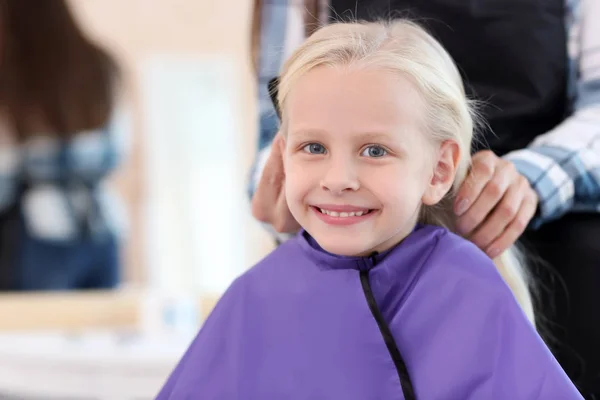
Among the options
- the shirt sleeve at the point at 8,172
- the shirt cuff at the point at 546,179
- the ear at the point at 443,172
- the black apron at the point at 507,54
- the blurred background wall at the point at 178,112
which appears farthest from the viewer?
the blurred background wall at the point at 178,112

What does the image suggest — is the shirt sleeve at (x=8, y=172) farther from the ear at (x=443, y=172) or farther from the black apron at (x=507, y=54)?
the ear at (x=443, y=172)

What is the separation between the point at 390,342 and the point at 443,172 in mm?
221

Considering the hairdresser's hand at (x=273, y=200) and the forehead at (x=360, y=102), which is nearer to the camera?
the forehead at (x=360, y=102)

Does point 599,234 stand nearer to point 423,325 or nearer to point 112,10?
point 423,325

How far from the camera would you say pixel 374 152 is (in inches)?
35.5

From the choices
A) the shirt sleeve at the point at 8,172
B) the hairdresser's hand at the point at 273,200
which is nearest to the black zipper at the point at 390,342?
the hairdresser's hand at the point at 273,200

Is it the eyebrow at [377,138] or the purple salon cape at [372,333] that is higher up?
the eyebrow at [377,138]

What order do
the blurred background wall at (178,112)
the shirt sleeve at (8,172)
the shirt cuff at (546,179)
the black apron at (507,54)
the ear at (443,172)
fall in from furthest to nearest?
1. the blurred background wall at (178,112)
2. the shirt sleeve at (8,172)
3. the black apron at (507,54)
4. the shirt cuff at (546,179)
5. the ear at (443,172)

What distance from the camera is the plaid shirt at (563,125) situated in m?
1.08

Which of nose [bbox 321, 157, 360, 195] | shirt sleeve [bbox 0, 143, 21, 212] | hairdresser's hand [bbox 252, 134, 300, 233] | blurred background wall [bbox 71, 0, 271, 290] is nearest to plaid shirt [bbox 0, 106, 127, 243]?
shirt sleeve [bbox 0, 143, 21, 212]

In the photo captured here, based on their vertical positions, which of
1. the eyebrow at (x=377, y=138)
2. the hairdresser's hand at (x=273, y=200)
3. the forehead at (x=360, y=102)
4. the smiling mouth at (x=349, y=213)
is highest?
the forehead at (x=360, y=102)

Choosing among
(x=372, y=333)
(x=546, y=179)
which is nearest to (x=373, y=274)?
(x=372, y=333)

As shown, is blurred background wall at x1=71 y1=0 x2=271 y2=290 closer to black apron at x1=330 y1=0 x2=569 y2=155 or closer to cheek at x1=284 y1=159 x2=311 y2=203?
black apron at x1=330 y1=0 x2=569 y2=155

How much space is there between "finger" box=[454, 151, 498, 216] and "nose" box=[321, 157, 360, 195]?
186 mm
